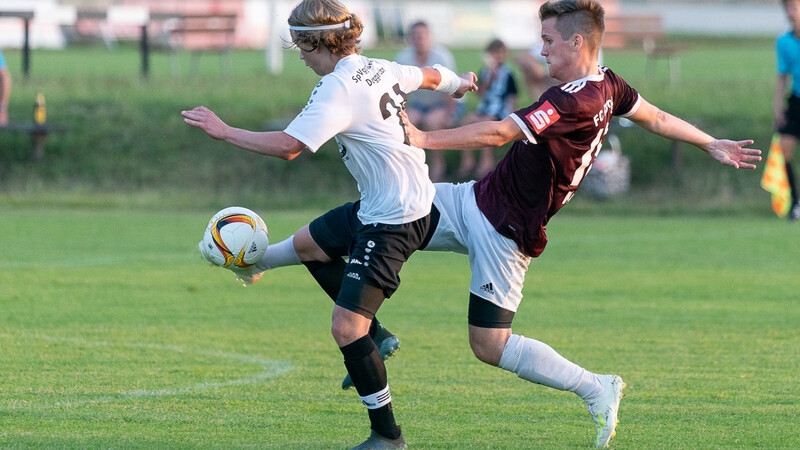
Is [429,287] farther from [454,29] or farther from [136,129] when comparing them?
[454,29]

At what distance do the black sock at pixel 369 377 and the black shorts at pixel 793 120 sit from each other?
998cm

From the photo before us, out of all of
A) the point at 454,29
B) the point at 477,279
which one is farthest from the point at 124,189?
the point at 454,29

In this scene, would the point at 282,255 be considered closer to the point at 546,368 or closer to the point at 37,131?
the point at 546,368

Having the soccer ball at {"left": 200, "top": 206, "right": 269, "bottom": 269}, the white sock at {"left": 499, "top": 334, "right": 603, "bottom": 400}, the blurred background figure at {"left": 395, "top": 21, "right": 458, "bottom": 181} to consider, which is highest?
the soccer ball at {"left": 200, "top": 206, "right": 269, "bottom": 269}

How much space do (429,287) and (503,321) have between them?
192 inches

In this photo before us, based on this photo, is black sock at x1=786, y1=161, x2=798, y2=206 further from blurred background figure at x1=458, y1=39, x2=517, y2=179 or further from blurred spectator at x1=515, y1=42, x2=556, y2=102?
blurred background figure at x1=458, y1=39, x2=517, y2=179

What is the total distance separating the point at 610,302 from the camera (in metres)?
9.46

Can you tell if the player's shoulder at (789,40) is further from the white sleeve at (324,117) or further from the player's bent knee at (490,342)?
the white sleeve at (324,117)

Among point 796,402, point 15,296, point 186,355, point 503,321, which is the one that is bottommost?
point 15,296

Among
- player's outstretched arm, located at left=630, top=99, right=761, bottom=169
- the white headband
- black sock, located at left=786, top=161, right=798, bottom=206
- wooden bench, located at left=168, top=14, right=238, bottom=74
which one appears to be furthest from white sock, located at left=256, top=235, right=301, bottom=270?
wooden bench, located at left=168, top=14, right=238, bottom=74

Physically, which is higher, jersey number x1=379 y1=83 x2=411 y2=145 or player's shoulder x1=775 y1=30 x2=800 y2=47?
jersey number x1=379 y1=83 x2=411 y2=145

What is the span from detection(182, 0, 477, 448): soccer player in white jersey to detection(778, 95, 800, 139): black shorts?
958cm

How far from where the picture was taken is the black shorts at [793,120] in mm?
13828

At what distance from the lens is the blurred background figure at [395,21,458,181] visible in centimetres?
1568
